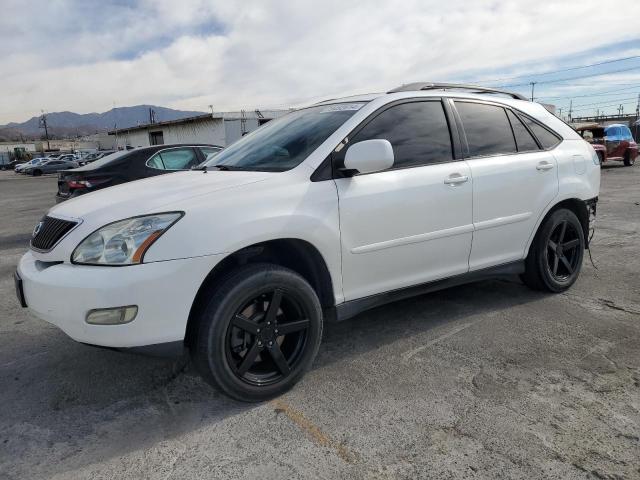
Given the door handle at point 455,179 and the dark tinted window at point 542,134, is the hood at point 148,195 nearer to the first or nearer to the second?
the door handle at point 455,179

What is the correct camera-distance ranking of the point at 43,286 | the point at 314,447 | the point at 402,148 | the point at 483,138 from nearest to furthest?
1. the point at 314,447
2. the point at 43,286
3. the point at 402,148
4. the point at 483,138

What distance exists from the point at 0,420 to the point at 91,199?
1320 millimetres

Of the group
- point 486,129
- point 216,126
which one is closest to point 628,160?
point 486,129

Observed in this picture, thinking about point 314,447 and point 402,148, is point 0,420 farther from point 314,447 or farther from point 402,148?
A: point 402,148

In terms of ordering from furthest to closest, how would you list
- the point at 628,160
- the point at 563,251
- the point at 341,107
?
the point at 628,160
the point at 563,251
the point at 341,107

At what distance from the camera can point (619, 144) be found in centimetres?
1998

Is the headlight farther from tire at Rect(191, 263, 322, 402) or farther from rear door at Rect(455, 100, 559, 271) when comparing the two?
rear door at Rect(455, 100, 559, 271)

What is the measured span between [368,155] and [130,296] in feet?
4.92

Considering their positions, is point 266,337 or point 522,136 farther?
point 522,136

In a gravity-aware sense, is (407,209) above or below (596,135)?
above

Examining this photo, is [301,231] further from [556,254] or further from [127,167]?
[127,167]

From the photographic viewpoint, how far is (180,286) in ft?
8.09

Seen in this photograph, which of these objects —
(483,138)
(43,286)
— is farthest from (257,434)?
(483,138)

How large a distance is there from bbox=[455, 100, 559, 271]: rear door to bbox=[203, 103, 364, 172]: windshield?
102 centimetres
